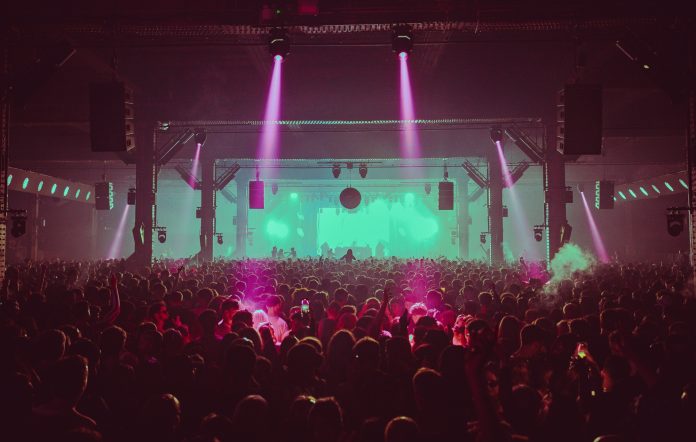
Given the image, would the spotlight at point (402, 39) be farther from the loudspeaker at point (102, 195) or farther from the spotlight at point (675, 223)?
the loudspeaker at point (102, 195)

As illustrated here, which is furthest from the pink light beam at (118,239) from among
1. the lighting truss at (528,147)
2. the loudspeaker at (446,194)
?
the lighting truss at (528,147)

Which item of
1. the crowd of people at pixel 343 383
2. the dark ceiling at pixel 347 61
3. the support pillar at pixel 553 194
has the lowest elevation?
the crowd of people at pixel 343 383

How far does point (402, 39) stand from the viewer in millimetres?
10617

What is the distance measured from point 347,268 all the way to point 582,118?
37.3ft

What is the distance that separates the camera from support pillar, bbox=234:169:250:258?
3647 cm

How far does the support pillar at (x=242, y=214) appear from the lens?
120 ft

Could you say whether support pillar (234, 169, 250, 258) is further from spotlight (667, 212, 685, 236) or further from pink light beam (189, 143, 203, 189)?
spotlight (667, 212, 685, 236)

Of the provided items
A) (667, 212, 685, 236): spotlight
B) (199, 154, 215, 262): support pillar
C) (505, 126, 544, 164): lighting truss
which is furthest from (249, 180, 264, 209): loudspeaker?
(667, 212, 685, 236): spotlight

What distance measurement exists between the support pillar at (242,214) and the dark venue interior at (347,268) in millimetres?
8669

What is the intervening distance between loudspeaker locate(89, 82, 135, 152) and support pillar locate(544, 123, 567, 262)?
43.1 feet

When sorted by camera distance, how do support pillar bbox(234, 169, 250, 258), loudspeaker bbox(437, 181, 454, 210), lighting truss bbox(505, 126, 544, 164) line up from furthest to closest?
1. support pillar bbox(234, 169, 250, 258)
2. loudspeaker bbox(437, 181, 454, 210)
3. lighting truss bbox(505, 126, 544, 164)

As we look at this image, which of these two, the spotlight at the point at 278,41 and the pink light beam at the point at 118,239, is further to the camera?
the pink light beam at the point at 118,239

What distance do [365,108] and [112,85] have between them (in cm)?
933

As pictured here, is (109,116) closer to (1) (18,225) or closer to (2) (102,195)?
(1) (18,225)
